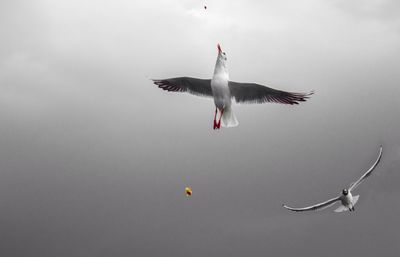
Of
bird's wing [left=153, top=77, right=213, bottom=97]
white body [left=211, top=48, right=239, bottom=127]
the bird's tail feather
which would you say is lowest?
the bird's tail feather

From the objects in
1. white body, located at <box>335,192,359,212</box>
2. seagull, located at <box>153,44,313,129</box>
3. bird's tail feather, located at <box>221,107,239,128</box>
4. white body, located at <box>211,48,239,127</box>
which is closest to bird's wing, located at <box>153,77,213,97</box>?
seagull, located at <box>153,44,313,129</box>

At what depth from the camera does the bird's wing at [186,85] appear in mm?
18828

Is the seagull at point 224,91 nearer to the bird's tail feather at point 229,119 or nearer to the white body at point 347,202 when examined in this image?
the bird's tail feather at point 229,119

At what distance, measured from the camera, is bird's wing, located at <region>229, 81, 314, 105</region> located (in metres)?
18.0

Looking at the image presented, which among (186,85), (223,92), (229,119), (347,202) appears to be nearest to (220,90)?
(223,92)

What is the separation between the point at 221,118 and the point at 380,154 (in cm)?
758

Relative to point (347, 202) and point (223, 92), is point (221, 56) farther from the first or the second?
point (347, 202)

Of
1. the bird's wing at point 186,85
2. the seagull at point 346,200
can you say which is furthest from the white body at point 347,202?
the bird's wing at point 186,85

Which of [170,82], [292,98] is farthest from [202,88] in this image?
[292,98]

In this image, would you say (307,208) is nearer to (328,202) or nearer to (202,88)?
(328,202)

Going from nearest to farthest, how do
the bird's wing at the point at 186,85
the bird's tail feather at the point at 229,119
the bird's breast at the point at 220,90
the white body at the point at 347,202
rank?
the bird's breast at the point at 220,90 → the bird's tail feather at the point at 229,119 → the bird's wing at the point at 186,85 → the white body at the point at 347,202

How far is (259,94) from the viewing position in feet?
61.0

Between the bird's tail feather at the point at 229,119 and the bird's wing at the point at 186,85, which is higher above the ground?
the bird's wing at the point at 186,85

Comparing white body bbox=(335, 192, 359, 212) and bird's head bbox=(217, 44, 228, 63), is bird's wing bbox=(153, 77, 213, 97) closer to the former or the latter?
bird's head bbox=(217, 44, 228, 63)
